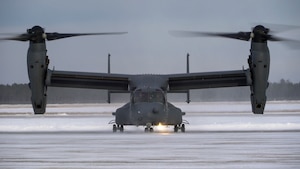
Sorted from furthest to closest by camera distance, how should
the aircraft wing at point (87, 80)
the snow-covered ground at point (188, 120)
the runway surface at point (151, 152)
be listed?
the snow-covered ground at point (188, 120) < the aircraft wing at point (87, 80) < the runway surface at point (151, 152)

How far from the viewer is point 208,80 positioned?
40.1 m

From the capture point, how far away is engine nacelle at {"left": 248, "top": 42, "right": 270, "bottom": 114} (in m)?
36.4

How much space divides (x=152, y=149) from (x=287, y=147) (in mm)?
3779

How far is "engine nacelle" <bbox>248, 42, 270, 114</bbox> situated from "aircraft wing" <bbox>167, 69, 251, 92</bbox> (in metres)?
0.68

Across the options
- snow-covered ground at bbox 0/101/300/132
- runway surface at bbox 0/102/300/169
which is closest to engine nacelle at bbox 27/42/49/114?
snow-covered ground at bbox 0/101/300/132

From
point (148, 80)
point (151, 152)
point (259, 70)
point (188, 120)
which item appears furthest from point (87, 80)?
point (151, 152)

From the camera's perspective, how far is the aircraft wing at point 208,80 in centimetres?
3847

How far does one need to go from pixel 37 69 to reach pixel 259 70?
30.3 ft

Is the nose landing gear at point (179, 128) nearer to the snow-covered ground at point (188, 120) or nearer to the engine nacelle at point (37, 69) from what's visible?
the snow-covered ground at point (188, 120)

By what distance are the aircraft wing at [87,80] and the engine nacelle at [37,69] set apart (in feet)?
1.86

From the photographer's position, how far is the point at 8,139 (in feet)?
96.7

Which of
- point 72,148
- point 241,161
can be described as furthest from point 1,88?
point 241,161

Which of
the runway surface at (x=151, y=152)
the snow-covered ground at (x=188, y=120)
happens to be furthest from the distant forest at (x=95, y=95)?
the runway surface at (x=151, y=152)

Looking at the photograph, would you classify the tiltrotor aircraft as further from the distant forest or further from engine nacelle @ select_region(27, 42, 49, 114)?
the distant forest
